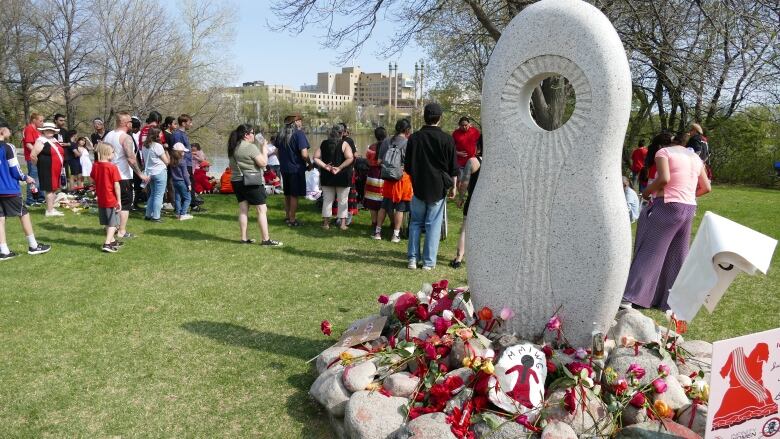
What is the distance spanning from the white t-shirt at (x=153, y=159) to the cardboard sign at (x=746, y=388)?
8327mm

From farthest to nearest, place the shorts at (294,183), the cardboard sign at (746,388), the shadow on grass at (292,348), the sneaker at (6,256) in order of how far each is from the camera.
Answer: the shorts at (294,183), the sneaker at (6,256), the shadow on grass at (292,348), the cardboard sign at (746,388)

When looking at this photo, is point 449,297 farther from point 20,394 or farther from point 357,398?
point 20,394

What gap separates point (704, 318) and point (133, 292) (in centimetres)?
580

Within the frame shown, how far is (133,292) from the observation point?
5.75 metres

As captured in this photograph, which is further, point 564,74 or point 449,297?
point 449,297

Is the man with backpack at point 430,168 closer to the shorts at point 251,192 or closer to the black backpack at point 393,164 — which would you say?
the black backpack at point 393,164

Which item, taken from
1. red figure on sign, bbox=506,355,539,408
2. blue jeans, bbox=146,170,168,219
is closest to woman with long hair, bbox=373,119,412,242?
blue jeans, bbox=146,170,168,219

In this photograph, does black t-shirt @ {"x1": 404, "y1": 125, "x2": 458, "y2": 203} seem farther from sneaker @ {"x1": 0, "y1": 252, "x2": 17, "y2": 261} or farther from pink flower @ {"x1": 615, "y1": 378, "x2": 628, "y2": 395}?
sneaker @ {"x1": 0, "y1": 252, "x2": 17, "y2": 261}

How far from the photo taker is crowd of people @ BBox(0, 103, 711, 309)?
17.5ft

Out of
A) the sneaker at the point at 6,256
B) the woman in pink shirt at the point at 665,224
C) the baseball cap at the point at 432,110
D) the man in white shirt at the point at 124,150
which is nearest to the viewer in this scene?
the woman in pink shirt at the point at 665,224

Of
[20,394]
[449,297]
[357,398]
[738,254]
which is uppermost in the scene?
[738,254]

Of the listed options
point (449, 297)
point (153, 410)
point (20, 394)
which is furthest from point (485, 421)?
point (20, 394)

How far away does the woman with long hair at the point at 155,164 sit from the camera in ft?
28.7

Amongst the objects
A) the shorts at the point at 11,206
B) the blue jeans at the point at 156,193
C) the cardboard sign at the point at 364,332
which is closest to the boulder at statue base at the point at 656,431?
the cardboard sign at the point at 364,332
